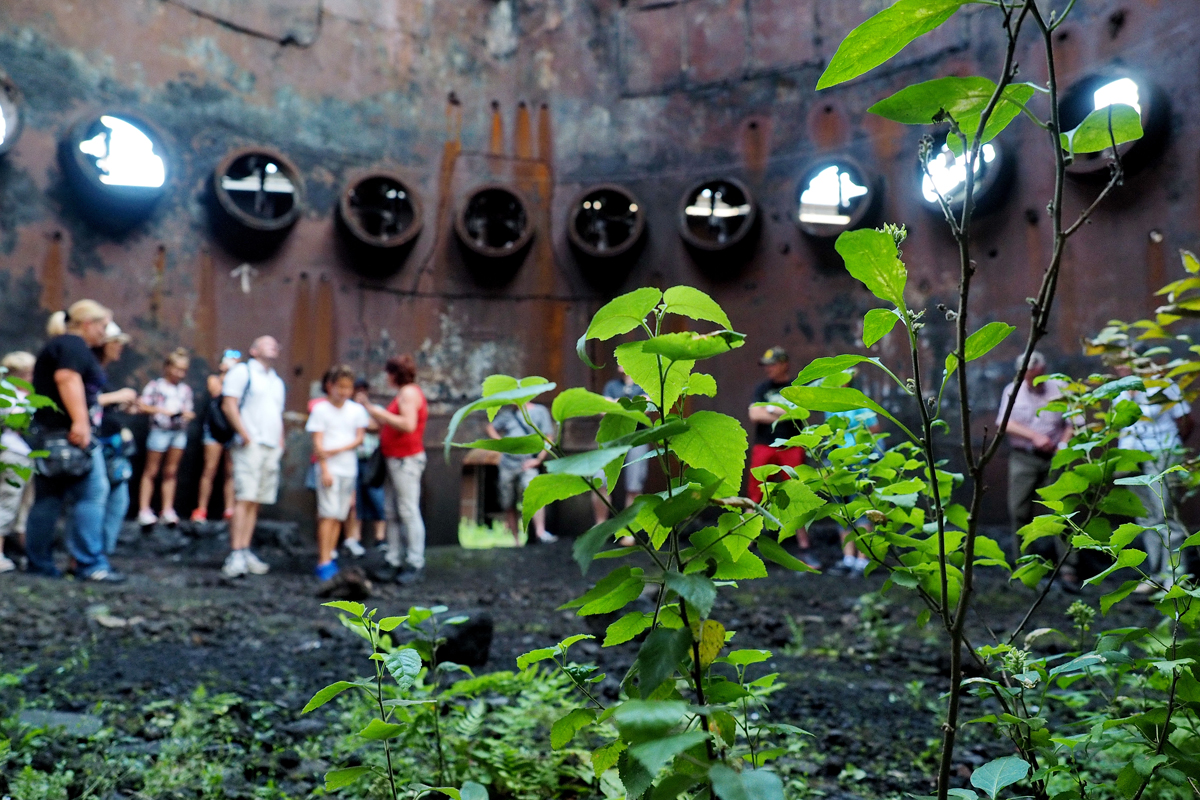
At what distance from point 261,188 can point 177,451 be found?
2947 millimetres

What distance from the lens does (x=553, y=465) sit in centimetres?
90

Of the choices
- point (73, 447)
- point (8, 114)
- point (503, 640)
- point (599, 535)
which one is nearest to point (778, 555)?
point (599, 535)

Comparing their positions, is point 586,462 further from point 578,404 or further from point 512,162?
point 512,162

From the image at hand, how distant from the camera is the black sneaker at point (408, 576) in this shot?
6.55 m

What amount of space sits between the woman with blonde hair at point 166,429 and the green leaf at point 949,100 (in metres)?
8.27

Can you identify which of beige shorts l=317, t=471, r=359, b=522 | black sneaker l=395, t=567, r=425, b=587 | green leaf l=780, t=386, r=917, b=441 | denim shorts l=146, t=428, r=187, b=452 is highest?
green leaf l=780, t=386, r=917, b=441

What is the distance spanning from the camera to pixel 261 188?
912 cm

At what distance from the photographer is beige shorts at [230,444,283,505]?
634 centimetres

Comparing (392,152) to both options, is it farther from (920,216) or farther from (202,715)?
(202,715)

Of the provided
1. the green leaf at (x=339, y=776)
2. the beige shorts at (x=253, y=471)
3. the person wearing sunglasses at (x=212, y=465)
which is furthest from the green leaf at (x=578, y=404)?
the person wearing sunglasses at (x=212, y=465)

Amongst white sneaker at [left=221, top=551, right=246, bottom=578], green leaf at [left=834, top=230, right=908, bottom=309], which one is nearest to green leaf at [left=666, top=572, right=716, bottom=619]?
green leaf at [left=834, top=230, right=908, bottom=309]

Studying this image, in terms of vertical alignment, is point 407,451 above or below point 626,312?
below

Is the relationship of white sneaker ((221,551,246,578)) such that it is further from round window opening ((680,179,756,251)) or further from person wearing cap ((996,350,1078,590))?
round window opening ((680,179,756,251))

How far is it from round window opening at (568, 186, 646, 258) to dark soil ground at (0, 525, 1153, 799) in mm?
4300
